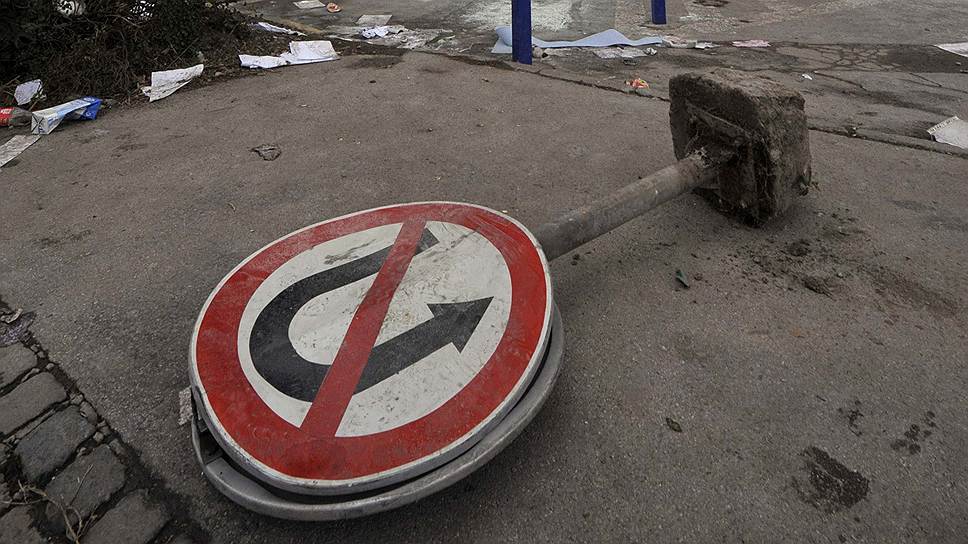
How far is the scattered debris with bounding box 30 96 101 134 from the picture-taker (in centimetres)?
383

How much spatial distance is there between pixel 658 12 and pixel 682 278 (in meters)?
6.06

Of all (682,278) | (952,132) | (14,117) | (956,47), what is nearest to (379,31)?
(14,117)

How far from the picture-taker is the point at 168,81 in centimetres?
463

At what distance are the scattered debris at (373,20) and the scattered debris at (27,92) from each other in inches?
150

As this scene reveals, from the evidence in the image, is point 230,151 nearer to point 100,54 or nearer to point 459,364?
point 100,54

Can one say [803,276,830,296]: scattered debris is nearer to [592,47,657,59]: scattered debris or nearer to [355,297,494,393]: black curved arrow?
[355,297,494,393]: black curved arrow

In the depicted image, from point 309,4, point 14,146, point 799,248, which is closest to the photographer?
point 799,248

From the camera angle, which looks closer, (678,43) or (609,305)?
(609,305)

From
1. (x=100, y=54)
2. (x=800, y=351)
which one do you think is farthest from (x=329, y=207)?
(x=100, y=54)

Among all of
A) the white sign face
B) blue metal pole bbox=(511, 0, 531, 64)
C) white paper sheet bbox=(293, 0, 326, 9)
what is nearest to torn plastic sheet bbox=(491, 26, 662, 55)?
blue metal pole bbox=(511, 0, 531, 64)

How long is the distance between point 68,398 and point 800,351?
2693 millimetres

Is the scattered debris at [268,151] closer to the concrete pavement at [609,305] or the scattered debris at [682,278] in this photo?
the concrete pavement at [609,305]

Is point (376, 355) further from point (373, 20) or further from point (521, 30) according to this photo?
point (373, 20)

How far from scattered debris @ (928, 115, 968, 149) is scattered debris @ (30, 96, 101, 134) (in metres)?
6.43
